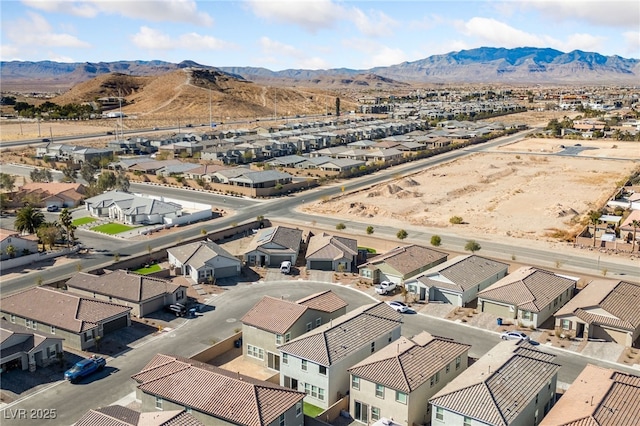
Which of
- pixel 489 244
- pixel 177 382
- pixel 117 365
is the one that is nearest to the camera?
pixel 177 382

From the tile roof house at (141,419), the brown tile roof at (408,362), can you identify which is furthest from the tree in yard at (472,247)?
the tile roof house at (141,419)

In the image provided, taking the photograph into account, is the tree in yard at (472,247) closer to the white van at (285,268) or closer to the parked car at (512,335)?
the parked car at (512,335)

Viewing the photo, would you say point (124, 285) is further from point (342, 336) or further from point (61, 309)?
point (342, 336)

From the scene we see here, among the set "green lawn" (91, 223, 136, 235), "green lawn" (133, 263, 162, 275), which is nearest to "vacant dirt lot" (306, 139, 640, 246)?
"green lawn" (91, 223, 136, 235)

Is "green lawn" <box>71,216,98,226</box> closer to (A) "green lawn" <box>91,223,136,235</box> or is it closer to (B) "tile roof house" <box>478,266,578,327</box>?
(A) "green lawn" <box>91,223,136,235</box>

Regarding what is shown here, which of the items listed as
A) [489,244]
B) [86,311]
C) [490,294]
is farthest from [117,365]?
[489,244]

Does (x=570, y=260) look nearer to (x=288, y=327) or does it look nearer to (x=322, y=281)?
(x=322, y=281)
